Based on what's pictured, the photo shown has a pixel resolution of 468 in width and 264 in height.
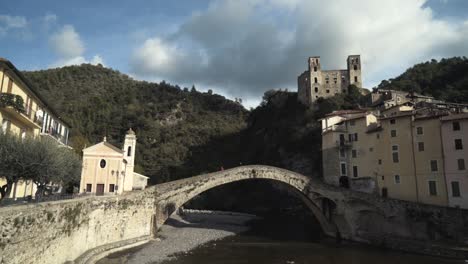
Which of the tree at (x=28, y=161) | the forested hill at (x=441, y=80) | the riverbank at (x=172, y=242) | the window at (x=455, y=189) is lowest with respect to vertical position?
the riverbank at (x=172, y=242)

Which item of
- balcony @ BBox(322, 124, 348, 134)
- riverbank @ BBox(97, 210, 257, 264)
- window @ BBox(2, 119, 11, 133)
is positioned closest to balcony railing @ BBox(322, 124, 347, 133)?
balcony @ BBox(322, 124, 348, 134)

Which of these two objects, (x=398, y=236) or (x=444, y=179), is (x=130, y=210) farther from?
(x=444, y=179)

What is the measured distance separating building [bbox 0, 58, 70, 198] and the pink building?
2933 centimetres

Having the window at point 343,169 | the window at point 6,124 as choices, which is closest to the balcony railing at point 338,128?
the window at point 343,169

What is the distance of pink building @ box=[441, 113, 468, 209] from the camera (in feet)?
75.7

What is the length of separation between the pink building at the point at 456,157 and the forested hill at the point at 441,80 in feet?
77.8

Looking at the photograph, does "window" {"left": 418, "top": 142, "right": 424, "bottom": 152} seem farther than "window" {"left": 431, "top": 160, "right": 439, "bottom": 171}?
Yes

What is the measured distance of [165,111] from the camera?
100188 millimetres

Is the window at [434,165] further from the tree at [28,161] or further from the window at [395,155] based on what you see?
the tree at [28,161]

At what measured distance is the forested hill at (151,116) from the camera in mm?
77312

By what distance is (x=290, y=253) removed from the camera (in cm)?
2186

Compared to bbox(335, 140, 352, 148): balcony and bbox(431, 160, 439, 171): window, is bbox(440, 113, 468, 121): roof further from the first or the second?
bbox(335, 140, 352, 148): balcony

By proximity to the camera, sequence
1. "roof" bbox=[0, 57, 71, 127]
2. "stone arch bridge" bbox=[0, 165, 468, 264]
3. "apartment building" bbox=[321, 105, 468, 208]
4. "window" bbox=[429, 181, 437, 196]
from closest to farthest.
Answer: "stone arch bridge" bbox=[0, 165, 468, 264] < "roof" bbox=[0, 57, 71, 127] < "apartment building" bbox=[321, 105, 468, 208] < "window" bbox=[429, 181, 437, 196]

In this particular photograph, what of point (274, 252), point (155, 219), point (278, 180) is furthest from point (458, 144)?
point (155, 219)
